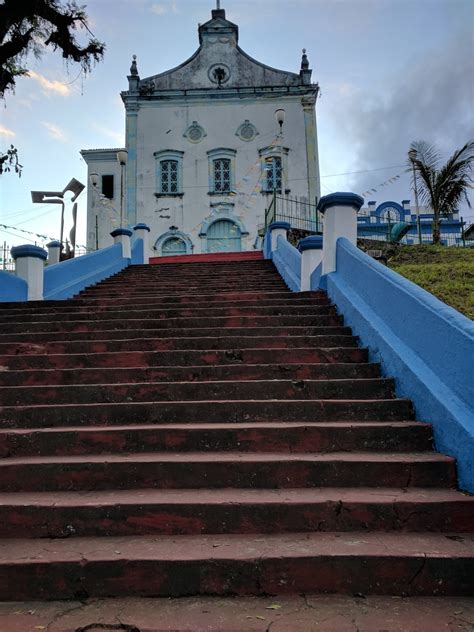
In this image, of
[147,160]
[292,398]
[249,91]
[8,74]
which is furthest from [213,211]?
[292,398]

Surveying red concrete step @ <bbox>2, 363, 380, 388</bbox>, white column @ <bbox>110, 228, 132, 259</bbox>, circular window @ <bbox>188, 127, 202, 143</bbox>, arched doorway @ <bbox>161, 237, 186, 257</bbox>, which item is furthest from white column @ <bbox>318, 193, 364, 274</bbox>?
circular window @ <bbox>188, 127, 202, 143</bbox>

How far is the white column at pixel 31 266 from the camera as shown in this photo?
773 centimetres

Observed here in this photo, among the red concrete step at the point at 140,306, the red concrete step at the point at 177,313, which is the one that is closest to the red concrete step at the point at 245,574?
the red concrete step at the point at 177,313

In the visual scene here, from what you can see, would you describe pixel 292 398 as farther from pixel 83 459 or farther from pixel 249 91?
pixel 249 91

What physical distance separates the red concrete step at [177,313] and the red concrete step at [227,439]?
2.51 metres

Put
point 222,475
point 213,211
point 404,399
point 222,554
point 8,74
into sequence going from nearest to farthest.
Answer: point 222,554 < point 222,475 < point 404,399 < point 8,74 < point 213,211

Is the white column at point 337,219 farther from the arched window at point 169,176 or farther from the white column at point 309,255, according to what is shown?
the arched window at point 169,176

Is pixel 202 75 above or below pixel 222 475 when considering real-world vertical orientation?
above

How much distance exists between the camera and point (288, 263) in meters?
9.21

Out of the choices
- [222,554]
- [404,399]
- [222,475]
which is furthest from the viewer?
[404,399]

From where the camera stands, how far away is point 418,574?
241 cm

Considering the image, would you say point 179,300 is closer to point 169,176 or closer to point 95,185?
point 169,176

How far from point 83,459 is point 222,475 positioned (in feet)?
3.09

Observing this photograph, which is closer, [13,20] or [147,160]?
[13,20]
